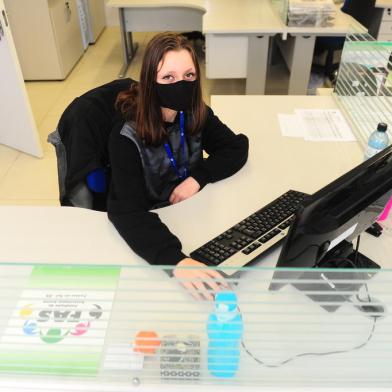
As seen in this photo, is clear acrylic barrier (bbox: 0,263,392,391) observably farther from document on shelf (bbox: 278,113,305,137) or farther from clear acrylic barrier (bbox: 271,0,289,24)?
clear acrylic barrier (bbox: 271,0,289,24)

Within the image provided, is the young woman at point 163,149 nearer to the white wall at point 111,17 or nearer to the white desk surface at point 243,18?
the white desk surface at point 243,18

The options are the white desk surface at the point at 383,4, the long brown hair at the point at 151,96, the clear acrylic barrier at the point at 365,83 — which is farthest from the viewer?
the white desk surface at the point at 383,4

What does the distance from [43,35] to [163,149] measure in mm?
3084

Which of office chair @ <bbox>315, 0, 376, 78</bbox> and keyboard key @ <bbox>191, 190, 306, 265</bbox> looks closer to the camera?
keyboard key @ <bbox>191, 190, 306, 265</bbox>

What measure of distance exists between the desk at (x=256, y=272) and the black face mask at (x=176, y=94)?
30cm

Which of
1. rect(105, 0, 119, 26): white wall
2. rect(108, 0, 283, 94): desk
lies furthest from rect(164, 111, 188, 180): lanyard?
rect(105, 0, 119, 26): white wall

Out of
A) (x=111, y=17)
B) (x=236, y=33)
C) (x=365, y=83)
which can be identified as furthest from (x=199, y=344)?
(x=111, y=17)

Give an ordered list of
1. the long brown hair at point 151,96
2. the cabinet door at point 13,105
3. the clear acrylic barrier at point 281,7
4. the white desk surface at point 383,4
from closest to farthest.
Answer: the long brown hair at point 151,96, the cabinet door at point 13,105, the clear acrylic barrier at point 281,7, the white desk surface at point 383,4

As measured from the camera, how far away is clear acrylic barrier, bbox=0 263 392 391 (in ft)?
2.64

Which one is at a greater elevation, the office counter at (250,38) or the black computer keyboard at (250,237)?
the black computer keyboard at (250,237)

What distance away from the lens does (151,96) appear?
135 cm

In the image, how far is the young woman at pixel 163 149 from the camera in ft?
3.92

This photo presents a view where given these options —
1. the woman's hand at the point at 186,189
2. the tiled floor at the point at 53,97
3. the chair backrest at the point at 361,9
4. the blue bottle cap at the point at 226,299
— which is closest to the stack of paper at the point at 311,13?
the chair backrest at the point at 361,9

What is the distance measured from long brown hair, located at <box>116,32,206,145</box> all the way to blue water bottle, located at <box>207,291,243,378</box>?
744mm
